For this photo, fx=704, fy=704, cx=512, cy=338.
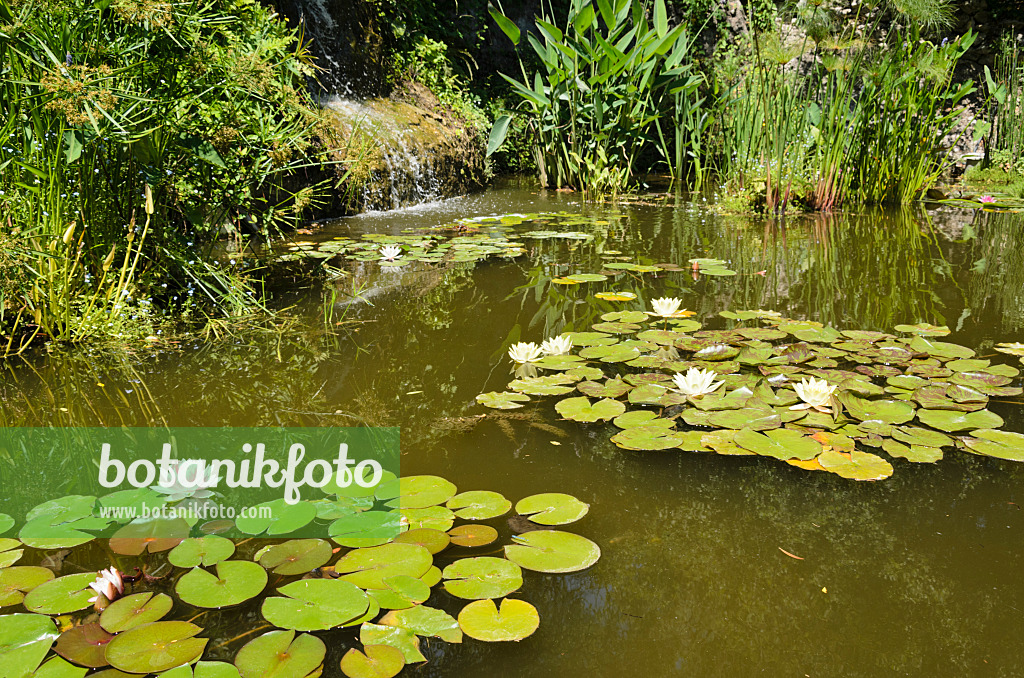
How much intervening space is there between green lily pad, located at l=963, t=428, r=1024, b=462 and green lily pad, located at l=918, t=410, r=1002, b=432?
0.07 feet

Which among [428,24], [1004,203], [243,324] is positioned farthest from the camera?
[428,24]

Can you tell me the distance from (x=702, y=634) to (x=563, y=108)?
517 centimetres

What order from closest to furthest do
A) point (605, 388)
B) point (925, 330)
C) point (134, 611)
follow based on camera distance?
1. point (134, 611)
2. point (605, 388)
3. point (925, 330)

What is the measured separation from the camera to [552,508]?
1.22 m

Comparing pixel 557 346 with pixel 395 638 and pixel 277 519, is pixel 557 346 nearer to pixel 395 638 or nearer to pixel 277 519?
pixel 277 519

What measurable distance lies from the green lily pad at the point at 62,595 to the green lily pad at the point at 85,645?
0.05 metres

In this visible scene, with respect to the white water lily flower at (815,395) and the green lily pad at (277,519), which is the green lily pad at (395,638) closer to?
the green lily pad at (277,519)

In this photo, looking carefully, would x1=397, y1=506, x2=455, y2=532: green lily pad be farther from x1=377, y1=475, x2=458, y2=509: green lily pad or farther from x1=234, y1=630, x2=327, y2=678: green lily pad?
x1=234, y1=630, x2=327, y2=678: green lily pad

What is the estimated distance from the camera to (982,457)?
4.58 feet

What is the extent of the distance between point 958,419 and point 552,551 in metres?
0.98

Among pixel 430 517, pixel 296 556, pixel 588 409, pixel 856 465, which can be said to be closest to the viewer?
pixel 296 556

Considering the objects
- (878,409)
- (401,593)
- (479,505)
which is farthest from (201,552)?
(878,409)

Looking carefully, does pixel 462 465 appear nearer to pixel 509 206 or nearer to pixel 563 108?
pixel 509 206

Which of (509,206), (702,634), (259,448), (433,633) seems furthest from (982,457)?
(509,206)
